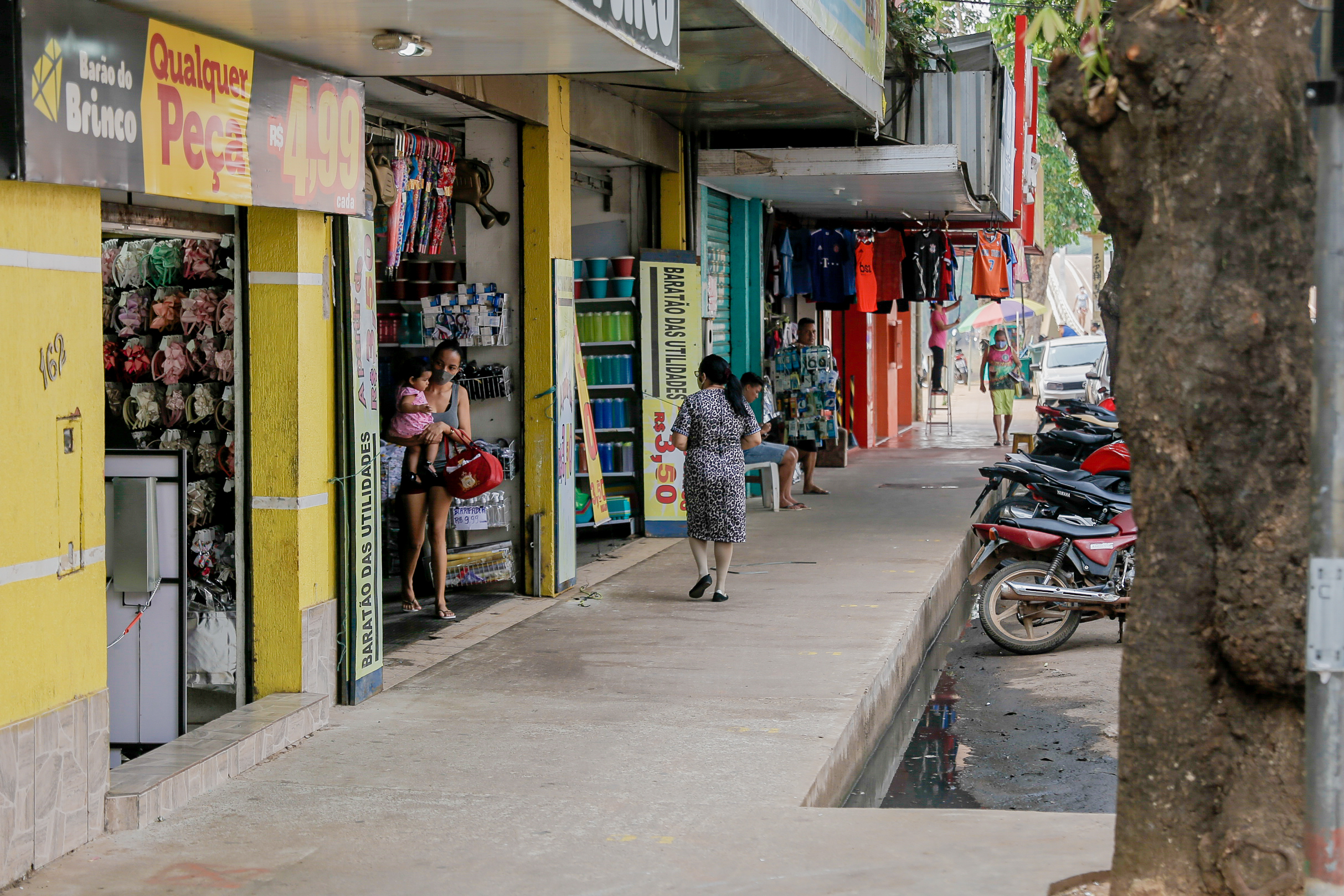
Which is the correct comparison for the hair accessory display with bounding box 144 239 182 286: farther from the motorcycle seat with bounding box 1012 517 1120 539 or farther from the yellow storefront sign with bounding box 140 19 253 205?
the motorcycle seat with bounding box 1012 517 1120 539

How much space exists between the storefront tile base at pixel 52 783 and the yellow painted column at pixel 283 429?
1390mm

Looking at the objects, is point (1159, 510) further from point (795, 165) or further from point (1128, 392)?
point (795, 165)

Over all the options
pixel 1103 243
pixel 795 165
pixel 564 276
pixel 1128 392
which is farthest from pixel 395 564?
pixel 1103 243

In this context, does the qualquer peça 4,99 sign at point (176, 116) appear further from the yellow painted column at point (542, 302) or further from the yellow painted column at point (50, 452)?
the yellow painted column at point (542, 302)

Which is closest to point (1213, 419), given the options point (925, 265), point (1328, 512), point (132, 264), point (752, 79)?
point (1328, 512)

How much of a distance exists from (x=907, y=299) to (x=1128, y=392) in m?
13.7

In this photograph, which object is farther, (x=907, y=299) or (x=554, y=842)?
(x=907, y=299)

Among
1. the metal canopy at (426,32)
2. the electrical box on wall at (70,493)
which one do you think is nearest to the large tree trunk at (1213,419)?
the metal canopy at (426,32)

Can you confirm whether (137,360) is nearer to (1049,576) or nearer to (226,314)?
(226,314)

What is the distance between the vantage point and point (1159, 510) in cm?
358

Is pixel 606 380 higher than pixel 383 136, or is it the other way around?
pixel 383 136

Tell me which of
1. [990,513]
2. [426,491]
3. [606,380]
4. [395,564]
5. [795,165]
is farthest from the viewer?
[795,165]

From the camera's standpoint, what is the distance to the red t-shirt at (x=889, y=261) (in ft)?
55.0

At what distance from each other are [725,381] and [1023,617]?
2.44 m
